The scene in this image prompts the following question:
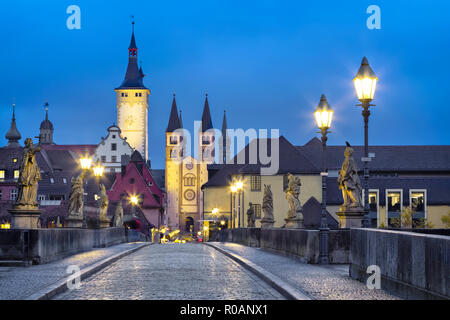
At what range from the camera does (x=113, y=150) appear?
122812 millimetres

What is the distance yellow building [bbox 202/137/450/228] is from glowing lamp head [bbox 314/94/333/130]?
174ft

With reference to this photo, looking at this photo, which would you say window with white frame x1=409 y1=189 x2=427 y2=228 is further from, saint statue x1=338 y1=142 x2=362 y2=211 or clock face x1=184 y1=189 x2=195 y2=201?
saint statue x1=338 y1=142 x2=362 y2=211

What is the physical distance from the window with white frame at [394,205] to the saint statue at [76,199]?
64.3 m

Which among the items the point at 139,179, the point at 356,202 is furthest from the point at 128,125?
the point at 356,202

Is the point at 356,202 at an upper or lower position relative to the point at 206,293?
upper

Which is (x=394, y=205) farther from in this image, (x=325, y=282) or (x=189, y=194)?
(x=325, y=282)

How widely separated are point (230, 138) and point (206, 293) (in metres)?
156

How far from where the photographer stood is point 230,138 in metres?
168

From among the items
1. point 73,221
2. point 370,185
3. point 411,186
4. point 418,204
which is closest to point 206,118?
point 370,185

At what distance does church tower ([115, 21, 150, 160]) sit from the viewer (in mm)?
144750

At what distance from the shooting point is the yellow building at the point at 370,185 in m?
81.5
